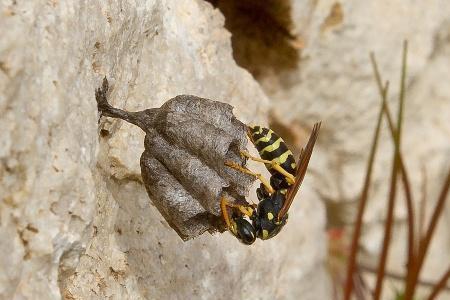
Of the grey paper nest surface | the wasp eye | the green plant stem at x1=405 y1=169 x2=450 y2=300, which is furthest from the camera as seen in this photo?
the green plant stem at x1=405 y1=169 x2=450 y2=300

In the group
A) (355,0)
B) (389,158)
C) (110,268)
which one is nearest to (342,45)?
(355,0)

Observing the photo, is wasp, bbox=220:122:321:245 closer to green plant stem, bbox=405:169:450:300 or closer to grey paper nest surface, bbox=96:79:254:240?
grey paper nest surface, bbox=96:79:254:240

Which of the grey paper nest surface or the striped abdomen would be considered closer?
the grey paper nest surface

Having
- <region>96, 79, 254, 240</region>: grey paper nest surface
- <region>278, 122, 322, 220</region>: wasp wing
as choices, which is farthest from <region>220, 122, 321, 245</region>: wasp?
<region>96, 79, 254, 240</region>: grey paper nest surface

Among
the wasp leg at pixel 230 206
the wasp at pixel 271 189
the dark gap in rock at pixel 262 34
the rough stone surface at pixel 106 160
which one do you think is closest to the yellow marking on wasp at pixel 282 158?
the wasp at pixel 271 189

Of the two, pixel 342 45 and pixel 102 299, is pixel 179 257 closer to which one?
pixel 102 299

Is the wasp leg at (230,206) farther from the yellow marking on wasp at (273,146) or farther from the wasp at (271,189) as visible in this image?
the yellow marking on wasp at (273,146)

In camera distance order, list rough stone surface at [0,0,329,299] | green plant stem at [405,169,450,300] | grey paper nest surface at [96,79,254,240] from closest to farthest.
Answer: rough stone surface at [0,0,329,299], grey paper nest surface at [96,79,254,240], green plant stem at [405,169,450,300]
